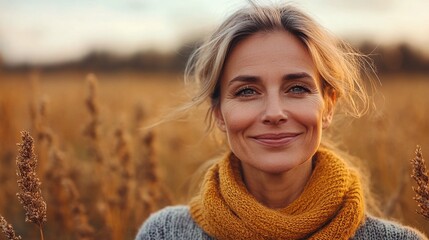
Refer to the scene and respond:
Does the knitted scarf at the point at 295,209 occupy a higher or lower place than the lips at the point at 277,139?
lower

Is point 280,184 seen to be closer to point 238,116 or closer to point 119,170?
point 238,116

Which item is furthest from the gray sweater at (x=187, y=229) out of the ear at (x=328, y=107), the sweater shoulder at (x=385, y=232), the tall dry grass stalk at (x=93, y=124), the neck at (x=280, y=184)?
the tall dry grass stalk at (x=93, y=124)

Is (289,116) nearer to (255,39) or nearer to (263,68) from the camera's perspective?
(263,68)

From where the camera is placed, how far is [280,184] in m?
2.18

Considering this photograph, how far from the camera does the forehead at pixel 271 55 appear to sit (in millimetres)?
2029

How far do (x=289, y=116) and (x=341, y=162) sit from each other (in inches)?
13.4

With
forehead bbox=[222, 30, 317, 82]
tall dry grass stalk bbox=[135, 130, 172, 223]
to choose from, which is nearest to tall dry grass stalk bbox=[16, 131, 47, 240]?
forehead bbox=[222, 30, 317, 82]

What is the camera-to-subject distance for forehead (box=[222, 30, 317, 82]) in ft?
6.66

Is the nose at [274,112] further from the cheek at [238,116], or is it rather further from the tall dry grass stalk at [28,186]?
the tall dry grass stalk at [28,186]

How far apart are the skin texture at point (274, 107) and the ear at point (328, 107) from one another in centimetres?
3

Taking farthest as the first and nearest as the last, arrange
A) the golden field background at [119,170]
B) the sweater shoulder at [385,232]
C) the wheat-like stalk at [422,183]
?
the golden field background at [119,170] < the sweater shoulder at [385,232] < the wheat-like stalk at [422,183]

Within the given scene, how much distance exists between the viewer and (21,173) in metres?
1.56

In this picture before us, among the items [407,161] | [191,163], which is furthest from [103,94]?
[407,161]

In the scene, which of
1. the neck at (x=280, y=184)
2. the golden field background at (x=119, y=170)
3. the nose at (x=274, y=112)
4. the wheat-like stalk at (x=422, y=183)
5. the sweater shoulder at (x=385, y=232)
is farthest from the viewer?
the golden field background at (x=119, y=170)
